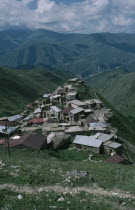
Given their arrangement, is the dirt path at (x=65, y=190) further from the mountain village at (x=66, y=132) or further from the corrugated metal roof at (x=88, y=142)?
the corrugated metal roof at (x=88, y=142)

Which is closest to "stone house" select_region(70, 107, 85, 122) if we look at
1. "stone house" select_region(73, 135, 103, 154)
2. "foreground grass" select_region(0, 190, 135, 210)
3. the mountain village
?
the mountain village

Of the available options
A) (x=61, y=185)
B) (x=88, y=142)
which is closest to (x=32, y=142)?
(x=88, y=142)

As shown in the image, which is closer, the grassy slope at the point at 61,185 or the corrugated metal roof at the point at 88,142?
the grassy slope at the point at 61,185

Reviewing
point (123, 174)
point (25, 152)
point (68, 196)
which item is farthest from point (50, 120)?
point (68, 196)

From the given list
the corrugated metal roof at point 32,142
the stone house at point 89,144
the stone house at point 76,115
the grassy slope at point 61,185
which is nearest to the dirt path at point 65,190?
the grassy slope at point 61,185

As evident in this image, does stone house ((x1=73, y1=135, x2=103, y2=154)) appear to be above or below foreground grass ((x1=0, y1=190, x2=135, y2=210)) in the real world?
below

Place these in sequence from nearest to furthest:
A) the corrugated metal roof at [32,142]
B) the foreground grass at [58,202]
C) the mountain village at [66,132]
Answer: the foreground grass at [58,202], the corrugated metal roof at [32,142], the mountain village at [66,132]

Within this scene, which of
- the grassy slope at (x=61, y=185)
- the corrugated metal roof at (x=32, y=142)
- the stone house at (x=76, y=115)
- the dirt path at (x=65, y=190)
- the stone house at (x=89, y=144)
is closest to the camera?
the grassy slope at (x=61, y=185)

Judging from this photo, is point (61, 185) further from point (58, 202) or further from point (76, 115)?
point (76, 115)

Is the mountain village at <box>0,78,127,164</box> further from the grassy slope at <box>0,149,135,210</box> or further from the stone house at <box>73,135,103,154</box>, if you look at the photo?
the grassy slope at <box>0,149,135,210</box>
